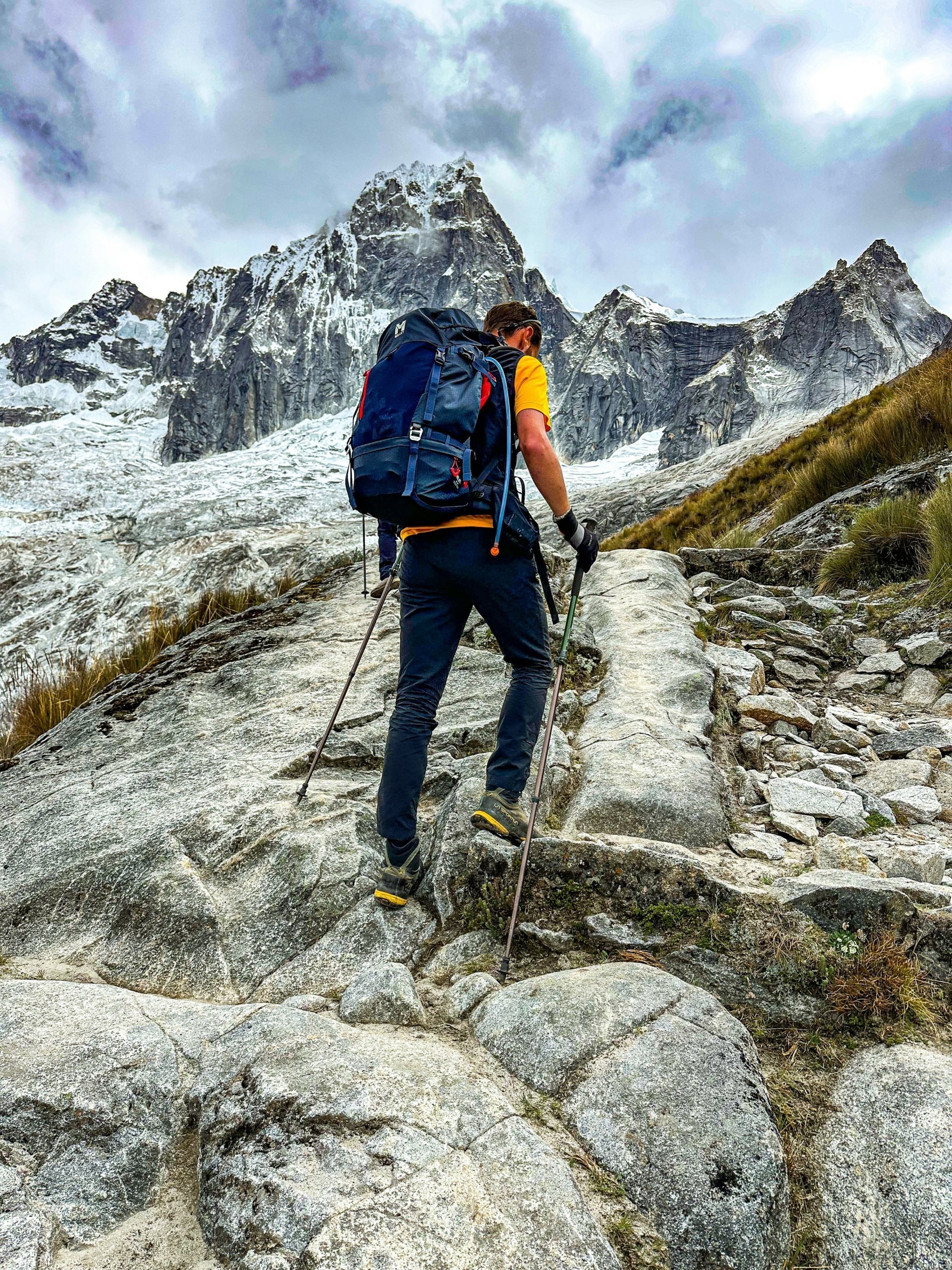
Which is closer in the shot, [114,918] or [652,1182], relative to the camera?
[652,1182]

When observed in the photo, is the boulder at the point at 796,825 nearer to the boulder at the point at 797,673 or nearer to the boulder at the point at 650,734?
the boulder at the point at 650,734

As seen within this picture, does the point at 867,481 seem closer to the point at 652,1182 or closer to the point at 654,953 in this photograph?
the point at 654,953

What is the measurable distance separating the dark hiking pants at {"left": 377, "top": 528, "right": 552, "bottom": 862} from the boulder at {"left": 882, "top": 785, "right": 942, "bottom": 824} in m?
2.23

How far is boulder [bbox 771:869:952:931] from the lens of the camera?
254 cm

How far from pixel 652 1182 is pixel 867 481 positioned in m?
11.1

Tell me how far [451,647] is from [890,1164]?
2.56 m

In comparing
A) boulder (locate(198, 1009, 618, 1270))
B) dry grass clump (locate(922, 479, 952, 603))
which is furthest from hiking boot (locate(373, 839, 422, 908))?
dry grass clump (locate(922, 479, 952, 603))

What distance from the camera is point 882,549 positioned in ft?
26.8

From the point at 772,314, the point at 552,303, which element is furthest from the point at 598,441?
the point at 552,303

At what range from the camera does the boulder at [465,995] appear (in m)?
2.58

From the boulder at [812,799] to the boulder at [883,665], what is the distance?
8.38 feet

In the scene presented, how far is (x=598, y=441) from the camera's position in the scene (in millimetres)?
146375

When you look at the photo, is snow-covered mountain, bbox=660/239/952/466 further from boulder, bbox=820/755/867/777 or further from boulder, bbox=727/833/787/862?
boulder, bbox=727/833/787/862

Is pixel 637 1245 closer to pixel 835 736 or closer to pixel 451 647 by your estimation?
pixel 451 647
